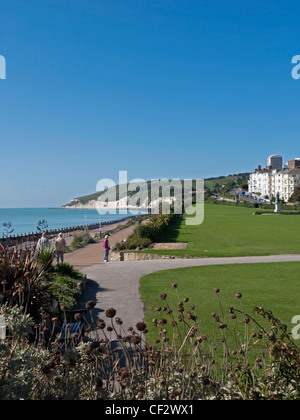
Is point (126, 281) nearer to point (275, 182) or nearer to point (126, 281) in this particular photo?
point (126, 281)

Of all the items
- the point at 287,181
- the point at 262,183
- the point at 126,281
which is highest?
the point at 262,183

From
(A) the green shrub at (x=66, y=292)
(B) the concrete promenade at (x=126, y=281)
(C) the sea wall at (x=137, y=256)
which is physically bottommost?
(C) the sea wall at (x=137, y=256)

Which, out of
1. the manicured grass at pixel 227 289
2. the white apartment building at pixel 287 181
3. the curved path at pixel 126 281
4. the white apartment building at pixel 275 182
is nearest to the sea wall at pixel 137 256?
the curved path at pixel 126 281

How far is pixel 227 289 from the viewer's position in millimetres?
11469

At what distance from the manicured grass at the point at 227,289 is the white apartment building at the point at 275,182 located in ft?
375

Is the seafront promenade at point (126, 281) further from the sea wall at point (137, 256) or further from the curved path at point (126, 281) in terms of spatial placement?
the sea wall at point (137, 256)

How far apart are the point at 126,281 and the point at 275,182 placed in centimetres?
14251

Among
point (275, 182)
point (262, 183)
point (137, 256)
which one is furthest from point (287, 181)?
point (137, 256)

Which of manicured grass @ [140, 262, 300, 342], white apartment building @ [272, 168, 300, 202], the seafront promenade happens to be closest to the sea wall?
the seafront promenade

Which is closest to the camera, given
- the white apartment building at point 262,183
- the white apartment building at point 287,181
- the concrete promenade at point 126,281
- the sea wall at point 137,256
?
the concrete promenade at point 126,281

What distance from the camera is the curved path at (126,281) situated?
362 inches
